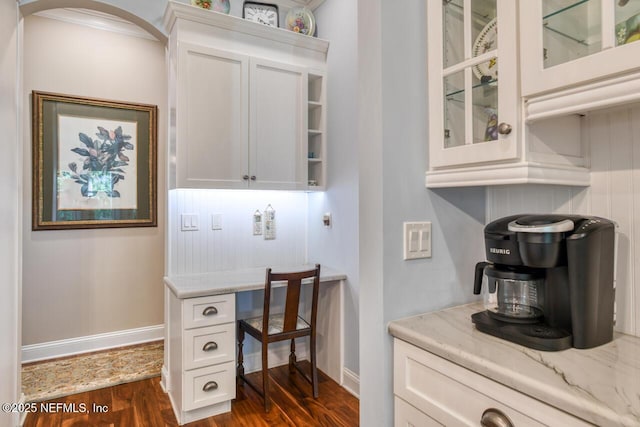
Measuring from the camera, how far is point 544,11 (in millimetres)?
952

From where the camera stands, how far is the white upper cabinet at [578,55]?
82cm

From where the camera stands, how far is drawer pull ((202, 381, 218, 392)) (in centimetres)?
218

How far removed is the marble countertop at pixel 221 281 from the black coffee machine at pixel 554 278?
1547mm

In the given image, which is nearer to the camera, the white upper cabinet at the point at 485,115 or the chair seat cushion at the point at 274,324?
the white upper cabinet at the point at 485,115

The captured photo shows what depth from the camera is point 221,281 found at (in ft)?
7.88

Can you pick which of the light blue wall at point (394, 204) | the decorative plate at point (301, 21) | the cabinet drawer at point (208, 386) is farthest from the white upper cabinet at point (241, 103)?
the light blue wall at point (394, 204)

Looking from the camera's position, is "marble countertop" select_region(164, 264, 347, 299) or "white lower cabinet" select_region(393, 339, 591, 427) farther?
"marble countertop" select_region(164, 264, 347, 299)

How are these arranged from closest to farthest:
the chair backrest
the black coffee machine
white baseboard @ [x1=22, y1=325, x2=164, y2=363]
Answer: the black coffee machine → the chair backrest → white baseboard @ [x1=22, y1=325, x2=164, y2=363]

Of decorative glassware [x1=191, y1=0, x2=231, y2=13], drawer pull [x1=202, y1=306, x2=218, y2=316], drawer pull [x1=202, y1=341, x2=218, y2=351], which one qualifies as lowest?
drawer pull [x1=202, y1=341, x2=218, y2=351]

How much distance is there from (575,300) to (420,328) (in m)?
0.41

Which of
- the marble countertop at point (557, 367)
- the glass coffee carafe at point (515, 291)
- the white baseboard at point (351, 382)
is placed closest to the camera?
the marble countertop at point (557, 367)

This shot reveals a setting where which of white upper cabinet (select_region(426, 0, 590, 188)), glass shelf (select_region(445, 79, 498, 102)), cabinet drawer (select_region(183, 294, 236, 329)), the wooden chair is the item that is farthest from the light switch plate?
cabinet drawer (select_region(183, 294, 236, 329))

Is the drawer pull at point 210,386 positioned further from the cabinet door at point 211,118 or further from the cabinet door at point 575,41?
the cabinet door at point 575,41

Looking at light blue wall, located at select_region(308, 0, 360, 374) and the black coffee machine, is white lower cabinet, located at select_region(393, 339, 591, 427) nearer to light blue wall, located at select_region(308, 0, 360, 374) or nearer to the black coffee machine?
the black coffee machine
